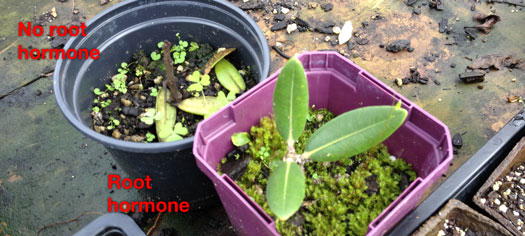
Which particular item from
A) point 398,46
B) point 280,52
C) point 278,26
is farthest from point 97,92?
point 398,46

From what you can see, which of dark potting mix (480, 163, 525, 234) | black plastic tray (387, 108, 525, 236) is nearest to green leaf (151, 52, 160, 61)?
black plastic tray (387, 108, 525, 236)

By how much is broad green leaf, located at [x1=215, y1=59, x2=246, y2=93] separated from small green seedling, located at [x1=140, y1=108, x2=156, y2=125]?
10.9 inches

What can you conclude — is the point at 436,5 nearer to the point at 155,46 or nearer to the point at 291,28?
the point at 291,28

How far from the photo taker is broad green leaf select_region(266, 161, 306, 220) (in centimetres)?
102

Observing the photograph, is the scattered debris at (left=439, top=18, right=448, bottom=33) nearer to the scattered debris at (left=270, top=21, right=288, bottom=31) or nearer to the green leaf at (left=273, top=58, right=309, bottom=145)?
the scattered debris at (left=270, top=21, right=288, bottom=31)

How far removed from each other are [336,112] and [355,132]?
1.10 feet

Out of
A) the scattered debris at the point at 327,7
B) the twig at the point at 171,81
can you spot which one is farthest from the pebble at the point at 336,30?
the twig at the point at 171,81

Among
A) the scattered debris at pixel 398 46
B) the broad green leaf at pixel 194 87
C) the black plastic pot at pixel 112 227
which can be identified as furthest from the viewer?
the scattered debris at pixel 398 46

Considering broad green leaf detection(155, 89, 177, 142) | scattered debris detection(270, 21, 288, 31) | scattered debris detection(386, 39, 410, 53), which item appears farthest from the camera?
scattered debris detection(270, 21, 288, 31)

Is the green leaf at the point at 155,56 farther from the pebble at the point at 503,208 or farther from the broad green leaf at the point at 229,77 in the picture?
the pebble at the point at 503,208

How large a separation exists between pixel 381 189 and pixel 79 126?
926 mm

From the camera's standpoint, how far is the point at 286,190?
3.50 feet

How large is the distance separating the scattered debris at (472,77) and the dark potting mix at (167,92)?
3.49 ft

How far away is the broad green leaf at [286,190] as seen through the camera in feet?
3.35
